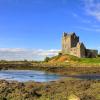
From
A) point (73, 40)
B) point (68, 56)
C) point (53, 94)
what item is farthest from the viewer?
point (73, 40)

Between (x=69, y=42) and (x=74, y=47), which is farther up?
(x=69, y=42)

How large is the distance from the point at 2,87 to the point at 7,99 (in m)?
2.31

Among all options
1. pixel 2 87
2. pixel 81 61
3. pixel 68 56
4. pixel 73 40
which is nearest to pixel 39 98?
pixel 2 87

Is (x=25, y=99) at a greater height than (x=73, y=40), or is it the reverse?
(x=73, y=40)

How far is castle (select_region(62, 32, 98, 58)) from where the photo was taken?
139 metres

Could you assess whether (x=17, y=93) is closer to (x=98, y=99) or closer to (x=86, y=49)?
(x=98, y=99)

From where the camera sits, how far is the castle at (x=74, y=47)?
139375mm

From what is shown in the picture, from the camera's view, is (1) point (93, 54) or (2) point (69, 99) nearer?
(2) point (69, 99)

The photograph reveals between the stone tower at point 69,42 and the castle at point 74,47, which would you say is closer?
the castle at point 74,47

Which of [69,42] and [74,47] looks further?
[69,42]

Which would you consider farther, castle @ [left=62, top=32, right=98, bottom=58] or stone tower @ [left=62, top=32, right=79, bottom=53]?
stone tower @ [left=62, top=32, right=79, bottom=53]

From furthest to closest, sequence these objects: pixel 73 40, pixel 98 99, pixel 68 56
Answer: pixel 73 40
pixel 68 56
pixel 98 99

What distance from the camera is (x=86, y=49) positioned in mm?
144875

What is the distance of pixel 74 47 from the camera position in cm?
14788
